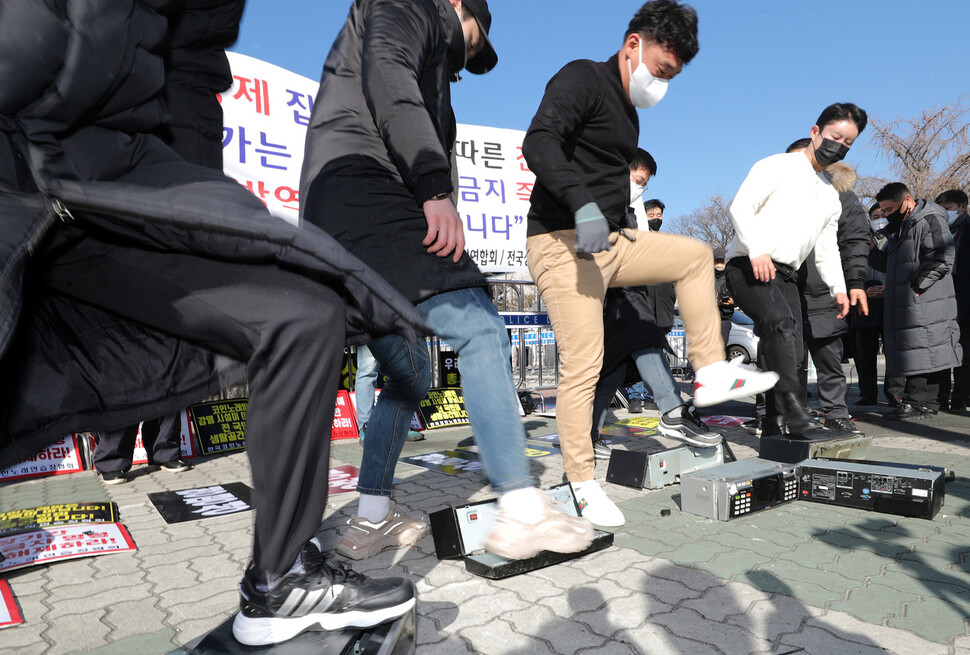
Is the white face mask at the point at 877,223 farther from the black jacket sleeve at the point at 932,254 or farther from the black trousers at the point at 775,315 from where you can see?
the black trousers at the point at 775,315

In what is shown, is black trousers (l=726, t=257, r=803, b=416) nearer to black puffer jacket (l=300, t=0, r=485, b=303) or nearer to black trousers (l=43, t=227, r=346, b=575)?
black puffer jacket (l=300, t=0, r=485, b=303)

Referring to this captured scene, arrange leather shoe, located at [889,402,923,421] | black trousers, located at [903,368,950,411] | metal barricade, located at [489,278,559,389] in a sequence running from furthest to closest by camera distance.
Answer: metal barricade, located at [489,278,559,389] → black trousers, located at [903,368,950,411] → leather shoe, located at [889,402,923,421]

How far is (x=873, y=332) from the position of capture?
Result: 23.6ft

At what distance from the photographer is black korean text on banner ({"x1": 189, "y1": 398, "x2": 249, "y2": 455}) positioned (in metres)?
5.50

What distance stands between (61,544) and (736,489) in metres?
3.09

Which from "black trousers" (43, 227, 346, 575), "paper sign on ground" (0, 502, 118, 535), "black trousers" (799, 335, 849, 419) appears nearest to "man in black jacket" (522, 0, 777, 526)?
"black trousers" (43, 227, 346, 575)

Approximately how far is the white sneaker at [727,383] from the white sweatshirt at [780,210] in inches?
52.9

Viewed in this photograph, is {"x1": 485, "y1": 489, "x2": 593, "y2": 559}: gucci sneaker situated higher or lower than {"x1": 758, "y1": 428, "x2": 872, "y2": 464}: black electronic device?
higher

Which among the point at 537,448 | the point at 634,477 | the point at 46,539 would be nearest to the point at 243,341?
the point at 46,539

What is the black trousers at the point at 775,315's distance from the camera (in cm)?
402

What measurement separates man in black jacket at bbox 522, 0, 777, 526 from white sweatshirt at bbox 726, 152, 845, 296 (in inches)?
51.3

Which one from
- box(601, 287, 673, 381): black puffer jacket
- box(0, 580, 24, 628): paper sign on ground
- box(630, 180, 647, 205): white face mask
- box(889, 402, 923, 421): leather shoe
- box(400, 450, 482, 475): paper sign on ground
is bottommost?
box(889, 402, 923, 421): leather shoe

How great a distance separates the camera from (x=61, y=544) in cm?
277

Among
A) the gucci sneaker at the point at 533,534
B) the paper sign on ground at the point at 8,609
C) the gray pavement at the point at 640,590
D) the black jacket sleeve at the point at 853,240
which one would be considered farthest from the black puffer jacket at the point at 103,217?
the black jacket sleeve at the point at 853,240
